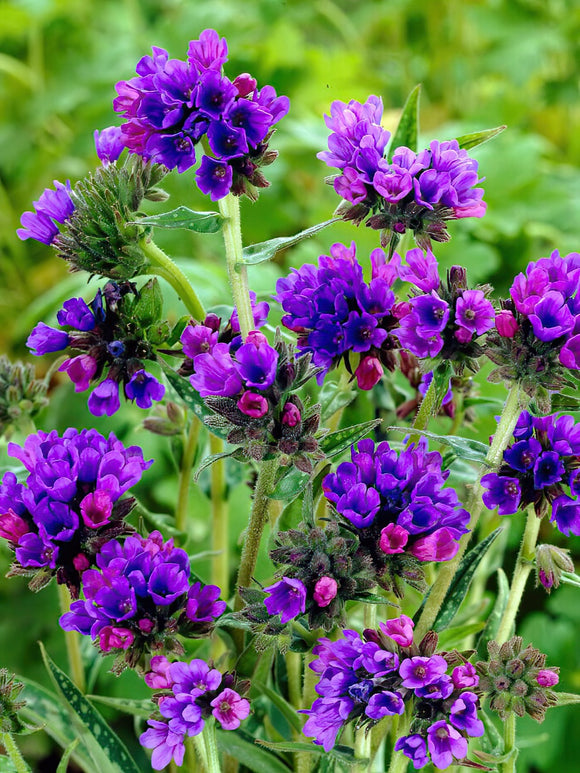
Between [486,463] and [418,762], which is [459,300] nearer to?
[486,463]

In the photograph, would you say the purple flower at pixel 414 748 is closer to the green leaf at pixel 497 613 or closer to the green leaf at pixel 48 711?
the green leaf at pixel 497 613

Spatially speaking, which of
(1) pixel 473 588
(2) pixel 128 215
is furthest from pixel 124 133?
(1) pixel 473 588

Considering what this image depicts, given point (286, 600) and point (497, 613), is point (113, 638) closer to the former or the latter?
point (286, 600)

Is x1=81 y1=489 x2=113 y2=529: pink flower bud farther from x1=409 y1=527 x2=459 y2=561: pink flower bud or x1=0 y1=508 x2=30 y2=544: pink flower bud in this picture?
x1=409 y1=527 x2=459 y2=561: pink flower bud

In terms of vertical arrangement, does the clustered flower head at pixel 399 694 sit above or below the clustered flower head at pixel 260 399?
below

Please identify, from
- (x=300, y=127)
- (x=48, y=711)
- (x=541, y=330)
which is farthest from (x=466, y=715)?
(x=300, y=127)

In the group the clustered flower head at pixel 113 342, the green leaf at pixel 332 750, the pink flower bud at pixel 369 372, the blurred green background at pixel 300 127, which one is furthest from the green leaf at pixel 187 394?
the blurred green background at pixel 300 127
